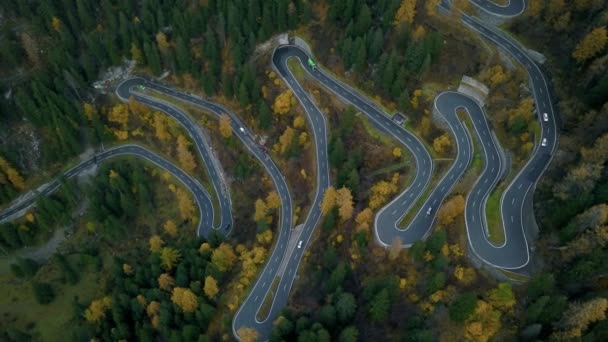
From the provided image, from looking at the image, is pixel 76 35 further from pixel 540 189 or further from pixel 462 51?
pixel 540 189

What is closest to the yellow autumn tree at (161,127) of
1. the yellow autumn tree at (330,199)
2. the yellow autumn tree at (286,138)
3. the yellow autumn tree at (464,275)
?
the yellow autumn tree at (286,138)

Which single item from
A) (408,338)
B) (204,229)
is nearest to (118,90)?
(204,229)

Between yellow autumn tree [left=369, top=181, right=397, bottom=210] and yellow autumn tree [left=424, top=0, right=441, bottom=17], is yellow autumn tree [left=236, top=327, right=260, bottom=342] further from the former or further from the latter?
yellow autumn tree [left=424, top=0, right=441, bottom=17]

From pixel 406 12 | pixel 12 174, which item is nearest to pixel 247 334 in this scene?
pixel 406 12

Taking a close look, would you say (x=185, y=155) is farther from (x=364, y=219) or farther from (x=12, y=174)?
(x=364, y=219)

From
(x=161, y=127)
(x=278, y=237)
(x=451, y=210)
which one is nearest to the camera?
(x=451, y=210)

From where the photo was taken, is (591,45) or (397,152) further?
(397,152)
